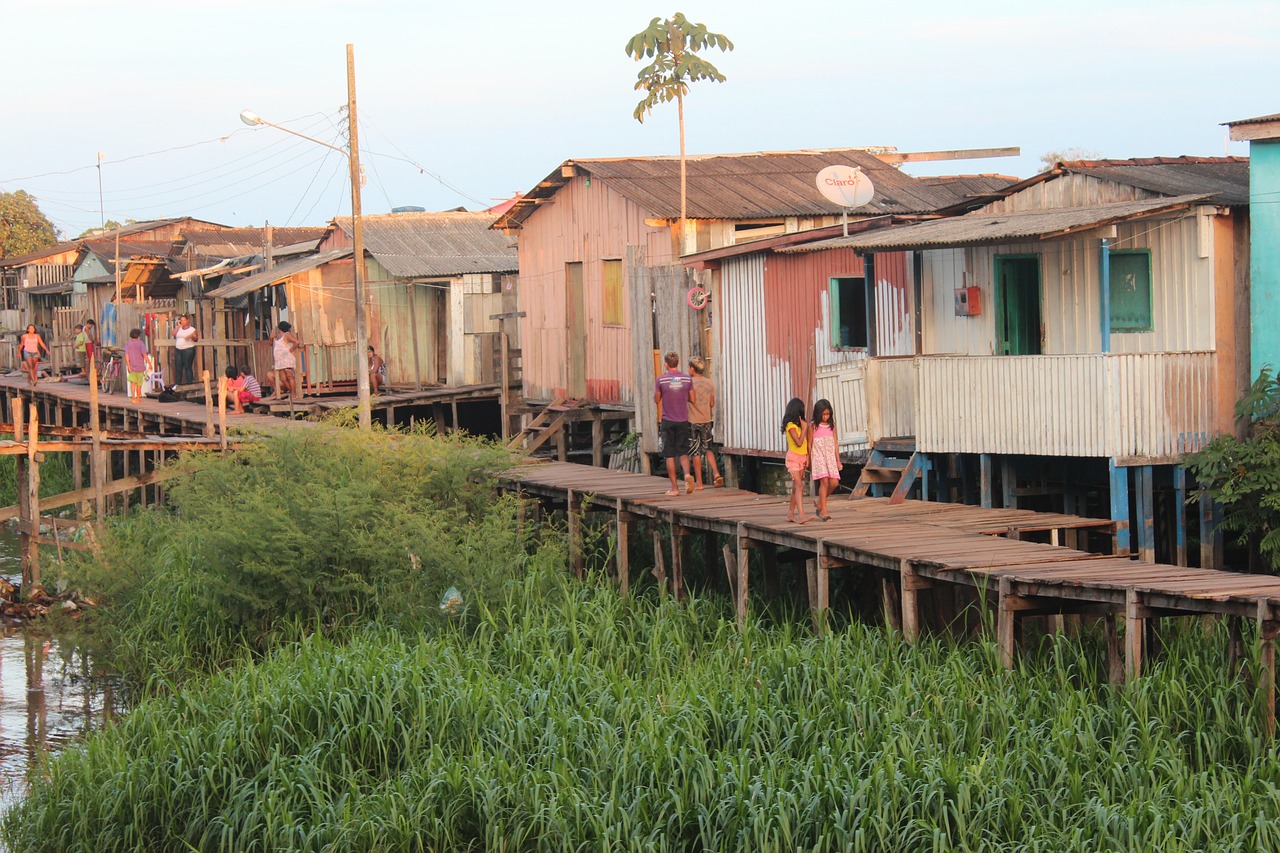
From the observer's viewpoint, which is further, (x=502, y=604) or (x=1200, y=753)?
(x=502, y=604)

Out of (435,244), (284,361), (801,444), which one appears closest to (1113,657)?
(801,444)

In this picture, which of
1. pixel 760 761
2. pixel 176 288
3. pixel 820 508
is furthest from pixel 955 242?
pixel 176 288

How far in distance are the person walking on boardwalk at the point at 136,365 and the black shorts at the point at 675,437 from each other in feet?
59.0

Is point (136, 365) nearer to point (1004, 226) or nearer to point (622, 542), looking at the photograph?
point (622, 542)

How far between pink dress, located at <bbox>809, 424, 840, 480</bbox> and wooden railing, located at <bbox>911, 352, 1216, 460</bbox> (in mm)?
2110

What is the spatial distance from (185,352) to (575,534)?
57.5 feet

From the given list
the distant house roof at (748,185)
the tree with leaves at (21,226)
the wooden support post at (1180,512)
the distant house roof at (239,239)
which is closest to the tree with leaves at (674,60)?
the distant house roof at (748,185)

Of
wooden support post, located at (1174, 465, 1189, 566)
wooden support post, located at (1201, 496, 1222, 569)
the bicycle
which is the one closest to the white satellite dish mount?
wooden support post, located at (1174, 465, 1189, 566)

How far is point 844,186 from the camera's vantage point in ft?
59.1

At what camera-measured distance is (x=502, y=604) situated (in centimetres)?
1472

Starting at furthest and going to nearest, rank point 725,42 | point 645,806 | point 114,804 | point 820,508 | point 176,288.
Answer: point 176,288 < point 725,42 < point 820,508 < point 114,804 < point 645,806

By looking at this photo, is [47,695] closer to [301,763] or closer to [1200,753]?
[301,763]

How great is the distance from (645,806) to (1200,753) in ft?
11.0

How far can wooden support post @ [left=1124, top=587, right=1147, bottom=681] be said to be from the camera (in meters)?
10.2
